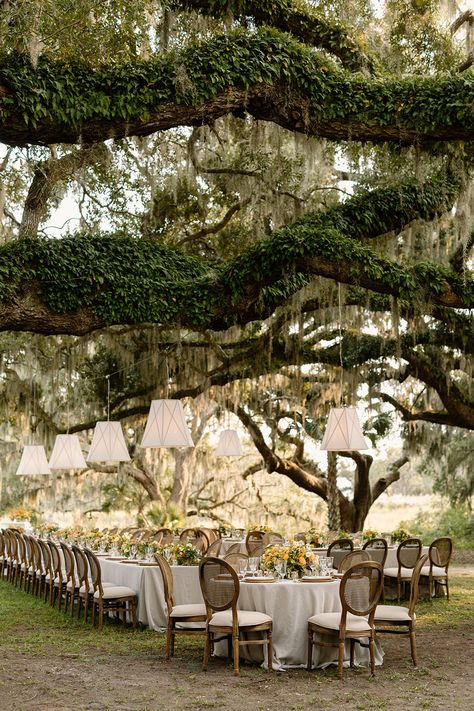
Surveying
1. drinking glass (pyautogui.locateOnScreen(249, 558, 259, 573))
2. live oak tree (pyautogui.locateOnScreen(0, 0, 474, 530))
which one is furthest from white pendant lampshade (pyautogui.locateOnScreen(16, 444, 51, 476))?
drinking glass (pyautogui.locateOnScreen(249, 558, 259, 573))

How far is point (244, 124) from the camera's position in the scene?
11.2 m

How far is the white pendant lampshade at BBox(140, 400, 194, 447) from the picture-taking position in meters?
9.24

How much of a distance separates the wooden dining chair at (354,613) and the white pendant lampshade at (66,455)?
6109mm

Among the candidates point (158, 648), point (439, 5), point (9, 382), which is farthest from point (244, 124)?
point (158, 648)

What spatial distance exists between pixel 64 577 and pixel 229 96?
6.43 m

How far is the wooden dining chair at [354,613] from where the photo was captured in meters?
6.27

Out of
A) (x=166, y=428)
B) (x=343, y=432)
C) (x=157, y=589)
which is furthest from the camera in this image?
(x=343, y=432)

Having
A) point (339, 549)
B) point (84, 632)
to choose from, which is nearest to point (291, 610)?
point (84, 632)

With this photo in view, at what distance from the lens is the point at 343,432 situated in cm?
977

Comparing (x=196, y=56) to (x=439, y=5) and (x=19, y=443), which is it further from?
(x=19, y=443)

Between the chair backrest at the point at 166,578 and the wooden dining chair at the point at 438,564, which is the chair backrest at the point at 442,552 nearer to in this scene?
the wooden dining chair at the point at 438,564

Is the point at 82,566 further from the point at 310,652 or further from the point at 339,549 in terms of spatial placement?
the point at 310,652

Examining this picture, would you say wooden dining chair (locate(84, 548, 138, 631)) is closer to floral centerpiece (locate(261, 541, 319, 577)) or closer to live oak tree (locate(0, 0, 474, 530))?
floral centerpiece (locate(261, 541, 319, 577))

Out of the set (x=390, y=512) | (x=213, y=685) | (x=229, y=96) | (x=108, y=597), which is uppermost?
(x=229, y=96)
